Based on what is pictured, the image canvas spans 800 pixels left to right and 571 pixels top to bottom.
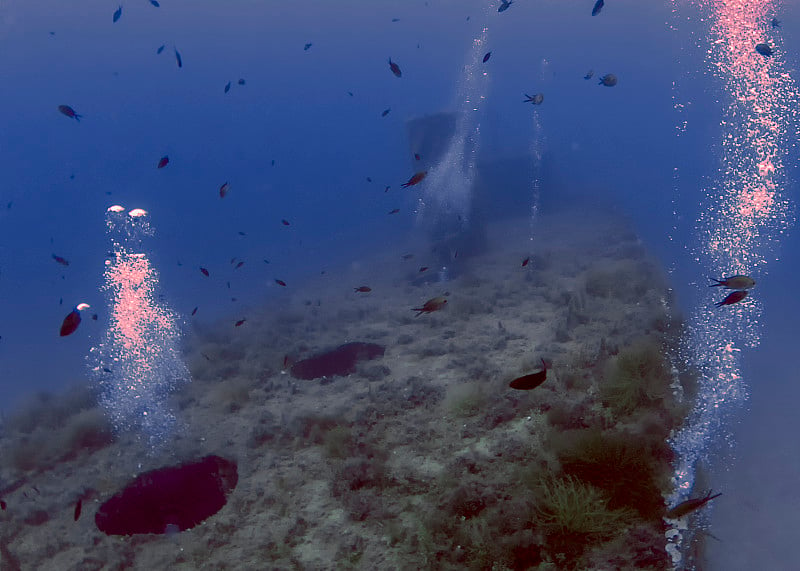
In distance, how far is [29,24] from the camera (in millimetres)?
55375

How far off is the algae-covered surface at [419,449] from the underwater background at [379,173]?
27.0 inches

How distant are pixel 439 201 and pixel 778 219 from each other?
47563 mm

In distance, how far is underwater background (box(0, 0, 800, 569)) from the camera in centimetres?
1218

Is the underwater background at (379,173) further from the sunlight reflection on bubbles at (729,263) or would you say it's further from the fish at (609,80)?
the fish at (609,80)

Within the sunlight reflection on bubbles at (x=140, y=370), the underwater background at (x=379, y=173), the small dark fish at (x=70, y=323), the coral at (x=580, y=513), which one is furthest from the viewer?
the underwater background at (x=379, y=173)

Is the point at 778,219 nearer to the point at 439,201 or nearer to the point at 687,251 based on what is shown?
the point at 687,251

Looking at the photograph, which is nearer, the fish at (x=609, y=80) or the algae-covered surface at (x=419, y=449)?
the algae-covered surface at (x=419, y=449)

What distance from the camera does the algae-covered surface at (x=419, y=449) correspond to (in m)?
4.41

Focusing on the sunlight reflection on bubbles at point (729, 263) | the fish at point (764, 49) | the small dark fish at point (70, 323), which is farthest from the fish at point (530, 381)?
the fish at point (764, 49)

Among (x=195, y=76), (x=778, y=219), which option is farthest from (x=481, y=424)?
(x=195, y=76)

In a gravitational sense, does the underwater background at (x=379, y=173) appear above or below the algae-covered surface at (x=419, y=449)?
above

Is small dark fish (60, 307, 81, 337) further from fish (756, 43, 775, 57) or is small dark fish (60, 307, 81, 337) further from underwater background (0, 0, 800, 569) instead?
fish (756, 43, 775, 57)

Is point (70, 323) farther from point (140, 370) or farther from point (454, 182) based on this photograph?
point (454, 182)

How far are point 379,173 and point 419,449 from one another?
142 meters
